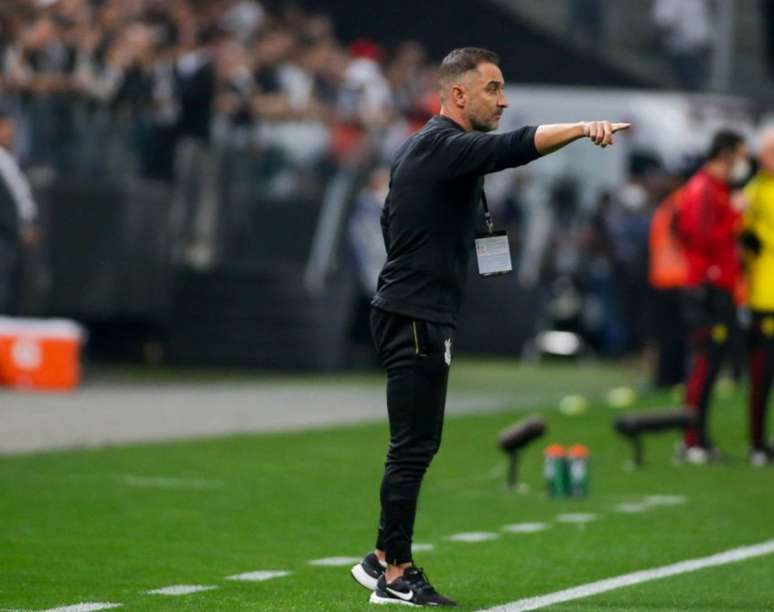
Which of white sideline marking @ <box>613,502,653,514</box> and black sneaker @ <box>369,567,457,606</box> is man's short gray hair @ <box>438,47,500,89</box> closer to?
black sneaker @ <box>369,567,457,606</box>

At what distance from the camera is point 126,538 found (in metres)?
10.7

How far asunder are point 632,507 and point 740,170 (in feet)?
18.5

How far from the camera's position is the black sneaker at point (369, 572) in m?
8.64

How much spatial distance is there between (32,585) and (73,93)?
45.4ft

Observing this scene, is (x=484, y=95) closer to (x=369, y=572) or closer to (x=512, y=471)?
(x=369, y=572)

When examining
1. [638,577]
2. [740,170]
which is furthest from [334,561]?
[740,170]

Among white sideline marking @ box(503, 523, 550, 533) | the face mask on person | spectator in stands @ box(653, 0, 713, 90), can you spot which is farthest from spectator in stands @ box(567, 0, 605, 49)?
white sideline marking @ box(503, 523, 550, 533)

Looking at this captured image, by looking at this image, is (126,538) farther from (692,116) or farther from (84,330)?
(692,116)

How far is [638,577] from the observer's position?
9.60 metres

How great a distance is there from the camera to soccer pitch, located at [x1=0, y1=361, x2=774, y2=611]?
9008mm

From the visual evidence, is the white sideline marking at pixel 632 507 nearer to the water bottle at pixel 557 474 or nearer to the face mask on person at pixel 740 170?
the water bottle at pixel 557 474

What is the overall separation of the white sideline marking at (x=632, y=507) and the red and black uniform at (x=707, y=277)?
274 cm

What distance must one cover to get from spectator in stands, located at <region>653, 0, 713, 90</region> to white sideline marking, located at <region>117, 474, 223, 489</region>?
2608 centimetres

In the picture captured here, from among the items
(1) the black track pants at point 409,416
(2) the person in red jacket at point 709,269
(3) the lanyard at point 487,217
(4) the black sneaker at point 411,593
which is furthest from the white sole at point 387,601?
(2) the person in red jacket at point 709,269
